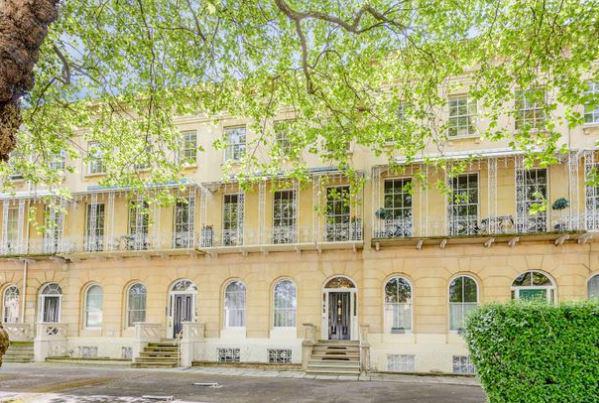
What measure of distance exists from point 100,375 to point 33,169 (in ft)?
23.4

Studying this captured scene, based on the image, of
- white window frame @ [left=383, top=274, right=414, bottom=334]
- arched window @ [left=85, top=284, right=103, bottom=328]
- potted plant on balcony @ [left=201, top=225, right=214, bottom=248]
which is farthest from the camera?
arched window @ [left=85, top=284, right=103, bottom=328]

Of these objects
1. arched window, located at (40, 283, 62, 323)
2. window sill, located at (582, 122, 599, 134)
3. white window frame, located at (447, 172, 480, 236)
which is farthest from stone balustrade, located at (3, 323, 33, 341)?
window sill, located at (582, 122, 599, 134)

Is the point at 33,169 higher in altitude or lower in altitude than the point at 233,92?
lower

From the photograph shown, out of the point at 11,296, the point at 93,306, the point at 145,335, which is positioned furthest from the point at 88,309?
the point at 11,296

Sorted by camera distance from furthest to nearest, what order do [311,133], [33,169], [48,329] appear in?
[48,329]
[33,169]
[311,133]

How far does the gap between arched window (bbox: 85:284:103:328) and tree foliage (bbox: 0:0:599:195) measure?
1019cm

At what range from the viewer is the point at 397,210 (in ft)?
67.8

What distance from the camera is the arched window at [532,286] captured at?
61.5ft

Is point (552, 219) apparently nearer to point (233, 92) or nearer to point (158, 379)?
point (233, 92)

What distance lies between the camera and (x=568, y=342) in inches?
325

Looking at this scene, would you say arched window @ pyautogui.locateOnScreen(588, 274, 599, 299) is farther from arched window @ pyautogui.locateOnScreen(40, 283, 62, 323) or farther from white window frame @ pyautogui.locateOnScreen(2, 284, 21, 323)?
white window frame @ pyautogui.locateOnScreen(2, 284, 21, 323)

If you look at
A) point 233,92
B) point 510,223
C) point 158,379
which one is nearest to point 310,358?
point 158,379

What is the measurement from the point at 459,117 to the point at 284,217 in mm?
7687

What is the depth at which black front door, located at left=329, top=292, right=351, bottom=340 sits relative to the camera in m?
21.1
